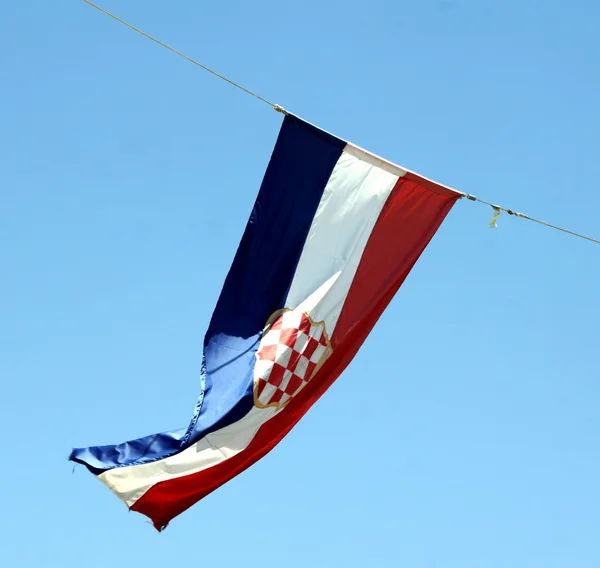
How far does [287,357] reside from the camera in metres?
21.6

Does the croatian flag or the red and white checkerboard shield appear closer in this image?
the croatian flag

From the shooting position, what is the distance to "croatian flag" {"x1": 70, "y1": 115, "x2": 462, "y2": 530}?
21359 mm

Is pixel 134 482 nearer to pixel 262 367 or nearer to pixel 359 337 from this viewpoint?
pixel 262 367

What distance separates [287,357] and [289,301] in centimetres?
93

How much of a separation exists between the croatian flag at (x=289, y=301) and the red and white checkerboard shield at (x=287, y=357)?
2 centimetres

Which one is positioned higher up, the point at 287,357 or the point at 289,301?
the point at 289,301

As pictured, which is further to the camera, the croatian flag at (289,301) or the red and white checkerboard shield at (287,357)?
the red and white checkerboard shield at (287,357)

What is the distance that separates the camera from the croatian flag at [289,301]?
2136cm

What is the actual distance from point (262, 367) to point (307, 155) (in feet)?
11.3

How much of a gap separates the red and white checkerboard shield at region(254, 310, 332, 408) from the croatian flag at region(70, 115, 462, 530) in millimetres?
16

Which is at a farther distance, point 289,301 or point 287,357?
point 289,301

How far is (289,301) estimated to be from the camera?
860 inches

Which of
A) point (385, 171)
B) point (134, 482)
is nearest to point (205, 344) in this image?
point (134, 482)

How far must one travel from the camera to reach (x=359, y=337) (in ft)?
72.1
